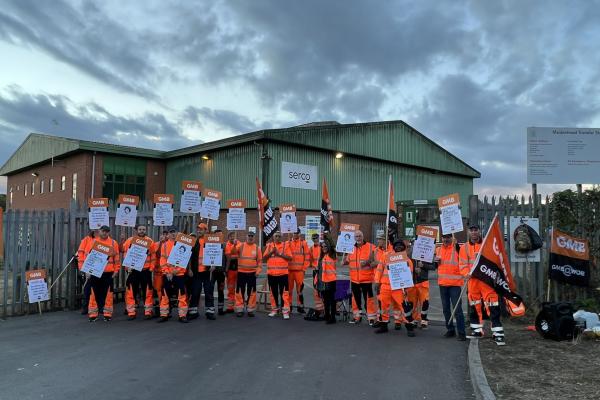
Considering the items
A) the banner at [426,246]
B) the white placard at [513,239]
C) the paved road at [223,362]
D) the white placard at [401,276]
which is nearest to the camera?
the paved road at [223,362]

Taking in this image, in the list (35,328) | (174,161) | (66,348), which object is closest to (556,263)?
(66,348)

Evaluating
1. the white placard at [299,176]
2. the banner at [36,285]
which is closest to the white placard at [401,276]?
the banner at [36,285]

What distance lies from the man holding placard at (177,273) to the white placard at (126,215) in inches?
70.2

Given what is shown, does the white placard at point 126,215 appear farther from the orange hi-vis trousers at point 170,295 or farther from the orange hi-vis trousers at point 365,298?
the orange hi-vis trousers at point 365,298

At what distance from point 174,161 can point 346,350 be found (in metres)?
29.9

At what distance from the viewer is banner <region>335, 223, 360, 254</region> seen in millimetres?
10773

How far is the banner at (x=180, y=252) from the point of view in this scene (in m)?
10.6

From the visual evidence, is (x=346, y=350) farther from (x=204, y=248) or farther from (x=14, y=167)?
(x=14, y=167)

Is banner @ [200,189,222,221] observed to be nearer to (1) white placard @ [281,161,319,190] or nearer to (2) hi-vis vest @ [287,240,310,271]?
(2) hi-vis vest @ [287,240,310,271]

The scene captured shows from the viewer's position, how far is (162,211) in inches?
471

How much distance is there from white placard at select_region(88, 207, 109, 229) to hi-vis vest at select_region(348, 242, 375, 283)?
5827mm

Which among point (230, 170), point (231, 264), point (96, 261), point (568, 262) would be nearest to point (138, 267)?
point (96, 261)

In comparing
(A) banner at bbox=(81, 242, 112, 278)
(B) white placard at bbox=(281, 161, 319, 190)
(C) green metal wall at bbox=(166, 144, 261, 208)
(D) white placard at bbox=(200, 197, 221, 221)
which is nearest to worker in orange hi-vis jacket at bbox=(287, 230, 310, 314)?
(D) white placard at bbox=(200, 197, 221, 221)

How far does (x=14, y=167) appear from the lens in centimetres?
4850
